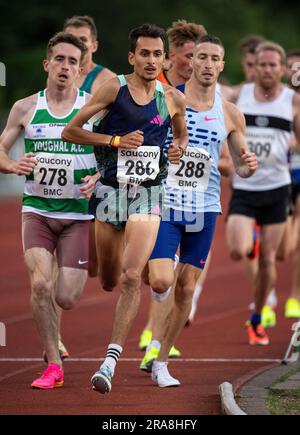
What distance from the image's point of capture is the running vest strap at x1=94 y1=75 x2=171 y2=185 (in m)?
9.86

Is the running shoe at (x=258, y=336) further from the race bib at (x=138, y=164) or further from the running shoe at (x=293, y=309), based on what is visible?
the race bib at (x=138, y=164)

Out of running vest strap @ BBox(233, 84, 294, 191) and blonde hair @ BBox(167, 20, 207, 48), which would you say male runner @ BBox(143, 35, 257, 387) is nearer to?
blonde hair @ BBox(167, 20, 207, 48)

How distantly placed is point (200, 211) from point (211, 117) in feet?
Answer: 2.38

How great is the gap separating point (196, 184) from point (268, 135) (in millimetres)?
3359

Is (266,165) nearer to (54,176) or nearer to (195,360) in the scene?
(195,360)

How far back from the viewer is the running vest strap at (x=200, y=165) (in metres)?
10.8

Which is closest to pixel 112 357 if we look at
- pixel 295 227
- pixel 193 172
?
pixel 193 172

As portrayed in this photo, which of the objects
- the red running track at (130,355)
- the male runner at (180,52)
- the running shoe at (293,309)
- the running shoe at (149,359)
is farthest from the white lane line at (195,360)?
the running shoe at (293,309)

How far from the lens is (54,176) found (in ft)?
34.6

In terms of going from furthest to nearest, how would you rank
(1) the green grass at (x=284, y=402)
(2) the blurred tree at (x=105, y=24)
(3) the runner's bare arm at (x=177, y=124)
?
(2) the blurred tree at (x=105, y=24), (3) the runner's bare arm at (x=177, y=124), (1) the green grass at (x=284, y=402)

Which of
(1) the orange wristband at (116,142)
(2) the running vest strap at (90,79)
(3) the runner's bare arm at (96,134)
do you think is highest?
(2) the running vest strap at (90,79)

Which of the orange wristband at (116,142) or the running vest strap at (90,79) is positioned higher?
the running vest strap at (90,79)

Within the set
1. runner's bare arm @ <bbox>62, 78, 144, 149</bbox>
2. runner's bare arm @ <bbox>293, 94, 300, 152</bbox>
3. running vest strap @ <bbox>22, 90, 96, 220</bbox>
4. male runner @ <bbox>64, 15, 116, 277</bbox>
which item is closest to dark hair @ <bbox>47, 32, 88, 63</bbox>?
running vest strap @ <bbox>22, 90, 96, 220</bbox>

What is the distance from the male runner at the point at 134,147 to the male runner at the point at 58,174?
0.42 metres
